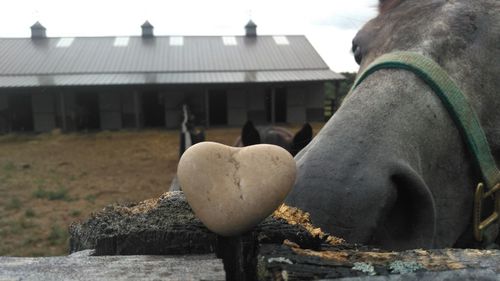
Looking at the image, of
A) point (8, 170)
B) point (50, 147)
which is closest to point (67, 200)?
point (8, 170)

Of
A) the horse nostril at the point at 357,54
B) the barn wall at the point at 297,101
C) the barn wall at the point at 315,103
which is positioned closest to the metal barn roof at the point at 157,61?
the barn wall at the point at 315,103

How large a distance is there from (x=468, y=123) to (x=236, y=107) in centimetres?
2321

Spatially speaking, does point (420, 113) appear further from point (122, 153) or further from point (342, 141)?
point (122, 153)

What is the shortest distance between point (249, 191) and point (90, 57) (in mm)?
27046

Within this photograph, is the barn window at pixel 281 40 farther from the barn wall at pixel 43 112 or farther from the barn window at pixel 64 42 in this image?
the barn wall at pixel 43 112

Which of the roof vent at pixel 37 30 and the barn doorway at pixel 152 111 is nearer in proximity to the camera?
the barn doorway at pixel 152 111

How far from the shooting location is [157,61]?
84.1 ft

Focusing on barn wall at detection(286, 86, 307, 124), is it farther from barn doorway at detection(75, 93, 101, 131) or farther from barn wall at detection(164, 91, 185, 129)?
barn doorway at detection(75, 93, 101, 131)

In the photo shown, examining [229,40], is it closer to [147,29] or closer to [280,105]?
[147,29]

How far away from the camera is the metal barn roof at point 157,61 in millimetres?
23016

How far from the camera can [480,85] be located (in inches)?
69.1

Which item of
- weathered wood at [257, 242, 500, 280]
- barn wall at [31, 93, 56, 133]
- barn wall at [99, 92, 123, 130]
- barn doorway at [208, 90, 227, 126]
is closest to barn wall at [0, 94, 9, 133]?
barn wall at [31, 93, 56, 133]

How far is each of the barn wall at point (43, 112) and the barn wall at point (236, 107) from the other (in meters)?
9.43

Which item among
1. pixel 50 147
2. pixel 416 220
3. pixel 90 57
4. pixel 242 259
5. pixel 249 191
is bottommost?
pixel 50 147
